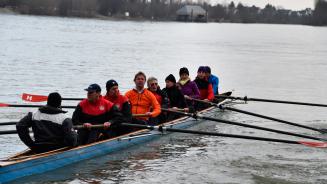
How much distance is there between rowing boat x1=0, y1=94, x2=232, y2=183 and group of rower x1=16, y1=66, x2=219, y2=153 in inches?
7.0

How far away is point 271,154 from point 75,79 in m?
15.3

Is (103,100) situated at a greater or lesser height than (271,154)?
greater

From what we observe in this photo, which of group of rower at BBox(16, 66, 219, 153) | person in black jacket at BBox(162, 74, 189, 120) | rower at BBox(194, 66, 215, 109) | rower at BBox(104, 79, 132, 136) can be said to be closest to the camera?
group of rower at BBox(16, 66, 219, 153)

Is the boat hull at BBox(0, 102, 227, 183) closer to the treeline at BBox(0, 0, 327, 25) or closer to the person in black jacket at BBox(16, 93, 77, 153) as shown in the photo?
the person in black jacket at BBox(16, 93, 77, 153)

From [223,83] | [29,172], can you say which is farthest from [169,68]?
[29,172]

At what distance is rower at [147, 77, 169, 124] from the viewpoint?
1429cm

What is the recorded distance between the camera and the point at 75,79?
27.5m

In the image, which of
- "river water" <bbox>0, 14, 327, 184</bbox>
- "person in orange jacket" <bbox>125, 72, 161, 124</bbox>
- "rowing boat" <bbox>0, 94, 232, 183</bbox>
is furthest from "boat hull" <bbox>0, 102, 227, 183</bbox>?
"person in orange jacket" <bbox>125, 72, 161, 124</bbox>

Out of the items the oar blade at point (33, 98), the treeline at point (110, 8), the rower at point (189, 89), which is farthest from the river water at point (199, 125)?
the treeline at point (110, 8)

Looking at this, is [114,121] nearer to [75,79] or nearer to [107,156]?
[107,156]

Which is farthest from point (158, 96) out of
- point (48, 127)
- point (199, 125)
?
point (48, 127)

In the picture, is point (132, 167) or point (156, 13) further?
point (156, 13)

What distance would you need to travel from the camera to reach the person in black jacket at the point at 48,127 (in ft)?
32.5

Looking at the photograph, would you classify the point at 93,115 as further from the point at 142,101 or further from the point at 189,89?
the point at 189,89
